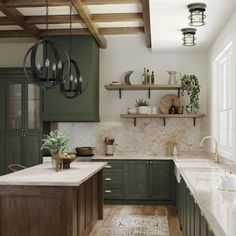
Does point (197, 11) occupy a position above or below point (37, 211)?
above

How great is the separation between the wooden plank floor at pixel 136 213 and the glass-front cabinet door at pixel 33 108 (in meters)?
1.89

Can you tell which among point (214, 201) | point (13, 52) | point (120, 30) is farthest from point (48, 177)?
point (13, 52)

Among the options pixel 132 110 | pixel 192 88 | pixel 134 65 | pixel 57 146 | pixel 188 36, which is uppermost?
pixel 188 36

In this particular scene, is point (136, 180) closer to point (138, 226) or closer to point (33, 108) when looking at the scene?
point (138, 226)

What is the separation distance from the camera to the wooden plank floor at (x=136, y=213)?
18.3 feet

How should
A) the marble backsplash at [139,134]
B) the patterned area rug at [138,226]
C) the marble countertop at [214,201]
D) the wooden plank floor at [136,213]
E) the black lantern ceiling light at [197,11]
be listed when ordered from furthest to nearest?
the marble backsplash at [139,134] → the wooden plank floor at [136,213] → the patterned area rug at [138,226] → the black lantern ceiling light at [197,11] → the marble countertop at [214,201]

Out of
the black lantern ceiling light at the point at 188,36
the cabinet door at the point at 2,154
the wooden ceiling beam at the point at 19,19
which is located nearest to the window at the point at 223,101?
the black lantern ceiling light at the point at 188,36

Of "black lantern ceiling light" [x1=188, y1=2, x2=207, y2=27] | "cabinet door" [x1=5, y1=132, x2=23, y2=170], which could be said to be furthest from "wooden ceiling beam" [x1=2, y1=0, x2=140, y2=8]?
"cabinet door" [x1=5, y1=132, x2=23, y2=170]

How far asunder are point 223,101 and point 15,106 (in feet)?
11.8

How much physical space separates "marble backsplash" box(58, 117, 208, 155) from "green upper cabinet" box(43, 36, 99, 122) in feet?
2.00

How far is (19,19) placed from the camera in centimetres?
616

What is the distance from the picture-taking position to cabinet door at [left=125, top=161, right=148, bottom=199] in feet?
23.8

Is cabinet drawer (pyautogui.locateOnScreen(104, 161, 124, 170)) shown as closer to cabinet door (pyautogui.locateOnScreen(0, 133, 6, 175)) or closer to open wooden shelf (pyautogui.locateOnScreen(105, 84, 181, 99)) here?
open wooden shelf (pyautogui.locateOnScreen(105, 84, 181, 99))

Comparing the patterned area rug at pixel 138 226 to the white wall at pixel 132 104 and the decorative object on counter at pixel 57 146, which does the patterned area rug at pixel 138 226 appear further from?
the white wall at pixel 132 104
